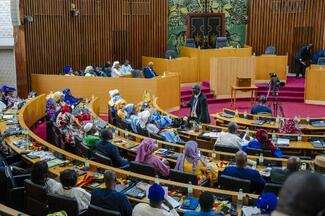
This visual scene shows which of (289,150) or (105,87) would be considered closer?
(289,150)

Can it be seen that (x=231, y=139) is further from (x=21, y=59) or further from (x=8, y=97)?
(x=21, y=59)

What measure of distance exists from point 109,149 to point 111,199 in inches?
88.6

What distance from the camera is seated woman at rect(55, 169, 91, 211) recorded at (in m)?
5.00

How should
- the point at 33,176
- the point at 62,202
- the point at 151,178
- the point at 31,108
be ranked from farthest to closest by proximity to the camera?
1. the point at 31,108
2. the point at 151,178
3. the point at 33,176
4. the point at 62,202

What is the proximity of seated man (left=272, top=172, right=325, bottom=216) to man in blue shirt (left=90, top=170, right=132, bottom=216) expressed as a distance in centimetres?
358

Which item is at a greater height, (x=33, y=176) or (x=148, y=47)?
(x=148, y=47)

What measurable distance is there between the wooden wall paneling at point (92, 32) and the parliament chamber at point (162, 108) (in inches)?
1.7

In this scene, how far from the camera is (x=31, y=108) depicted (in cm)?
1152

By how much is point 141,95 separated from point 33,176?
8.27 meters

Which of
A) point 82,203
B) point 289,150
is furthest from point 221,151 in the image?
point 82,203

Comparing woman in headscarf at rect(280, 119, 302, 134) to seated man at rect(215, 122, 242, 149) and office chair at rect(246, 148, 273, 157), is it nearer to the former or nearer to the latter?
seated man at rect(215, 122, 242, 149)

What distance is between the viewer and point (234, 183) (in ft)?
18.2

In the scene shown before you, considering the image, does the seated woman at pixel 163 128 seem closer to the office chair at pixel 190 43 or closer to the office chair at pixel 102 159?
the office chair at pixel 102 159

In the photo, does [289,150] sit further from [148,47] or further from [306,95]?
[148,47]
